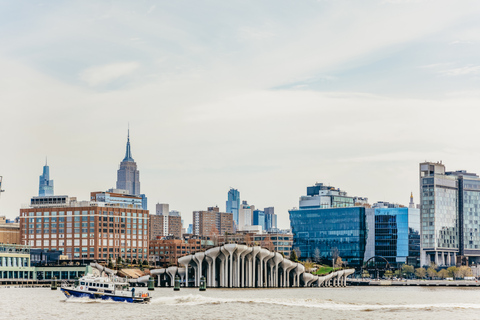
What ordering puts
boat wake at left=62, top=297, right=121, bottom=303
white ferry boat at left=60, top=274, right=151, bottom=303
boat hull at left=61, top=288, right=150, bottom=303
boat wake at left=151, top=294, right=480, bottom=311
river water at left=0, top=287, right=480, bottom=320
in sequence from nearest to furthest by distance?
river water at left=0, top=287, right=480, bottom=320, boat wake at left=151, top=294, right=480, bottom=311, boat hull at left=61, top=288, right=150, bottom=303, white ferry boat at left=60, top=274, right=151, bottom=303, boat wake at left=62, top=297, right=121, bottom=303

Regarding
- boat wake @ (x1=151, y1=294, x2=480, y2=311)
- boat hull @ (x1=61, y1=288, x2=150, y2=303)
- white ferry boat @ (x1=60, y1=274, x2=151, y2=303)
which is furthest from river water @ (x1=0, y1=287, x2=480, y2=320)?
white ferry boat @ (x1=60, y1=274, x2=151, y2=303)

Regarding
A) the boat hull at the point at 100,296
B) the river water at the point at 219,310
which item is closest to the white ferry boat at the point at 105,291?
the boat hull at the point at 100,296

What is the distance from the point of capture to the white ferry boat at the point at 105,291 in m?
154

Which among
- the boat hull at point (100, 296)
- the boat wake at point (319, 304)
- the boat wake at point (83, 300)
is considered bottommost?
the boat wake at point (319, 304)

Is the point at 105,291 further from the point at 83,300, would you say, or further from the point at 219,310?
the point at 219,310

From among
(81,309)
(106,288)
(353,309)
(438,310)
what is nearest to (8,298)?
(106,288)

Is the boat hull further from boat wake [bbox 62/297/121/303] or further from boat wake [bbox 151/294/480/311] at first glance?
boat wake [bbox 151/294/480/311]

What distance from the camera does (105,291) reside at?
511 feet

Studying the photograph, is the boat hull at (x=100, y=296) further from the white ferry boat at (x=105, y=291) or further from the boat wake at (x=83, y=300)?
the boat wake at (x=83, y=300)

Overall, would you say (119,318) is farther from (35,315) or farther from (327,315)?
(327,315)

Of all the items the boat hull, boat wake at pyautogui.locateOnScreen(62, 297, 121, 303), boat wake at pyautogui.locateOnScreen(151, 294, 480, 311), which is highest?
the boat hull

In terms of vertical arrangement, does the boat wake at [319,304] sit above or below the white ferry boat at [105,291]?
below

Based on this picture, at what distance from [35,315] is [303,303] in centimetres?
4904

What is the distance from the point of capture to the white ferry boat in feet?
505
